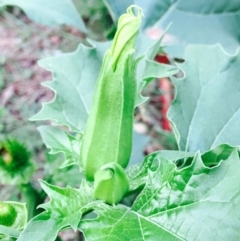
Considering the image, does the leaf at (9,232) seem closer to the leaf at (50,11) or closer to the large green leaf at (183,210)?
the large green leaf at (183,210)

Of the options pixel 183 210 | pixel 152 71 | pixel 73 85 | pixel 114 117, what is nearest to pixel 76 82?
pixel 73 85

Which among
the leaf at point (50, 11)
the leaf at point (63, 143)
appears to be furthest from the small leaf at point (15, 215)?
the leaf at point (50, 11)

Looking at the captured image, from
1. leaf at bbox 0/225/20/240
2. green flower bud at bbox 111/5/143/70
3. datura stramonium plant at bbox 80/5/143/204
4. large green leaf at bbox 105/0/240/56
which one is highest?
green flower bud at bbox 111/5/143/70

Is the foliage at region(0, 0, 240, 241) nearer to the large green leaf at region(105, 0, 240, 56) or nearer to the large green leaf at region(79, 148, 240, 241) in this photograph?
the large green leaf at region(79, 148, 240, 241)

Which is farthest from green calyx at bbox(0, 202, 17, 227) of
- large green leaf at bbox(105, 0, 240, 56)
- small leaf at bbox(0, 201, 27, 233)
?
large green leaf at bbox(105, 0, 240, 56)

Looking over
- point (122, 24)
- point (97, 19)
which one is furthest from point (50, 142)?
point (97, 19)

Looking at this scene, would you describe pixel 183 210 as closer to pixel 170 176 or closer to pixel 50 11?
pixel 170 176
